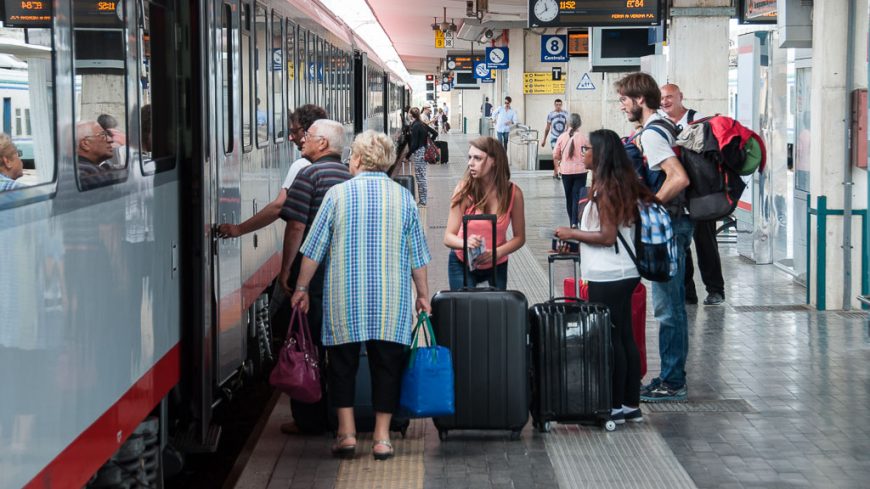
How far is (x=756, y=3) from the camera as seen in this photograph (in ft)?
48.1

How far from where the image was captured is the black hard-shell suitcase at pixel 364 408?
24.0ft

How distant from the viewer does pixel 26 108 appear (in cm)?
370

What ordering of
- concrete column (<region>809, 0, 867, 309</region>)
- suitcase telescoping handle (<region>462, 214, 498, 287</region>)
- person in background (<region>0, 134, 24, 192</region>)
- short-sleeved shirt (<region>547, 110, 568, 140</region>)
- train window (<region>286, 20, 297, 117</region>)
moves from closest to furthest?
person in background (<region>0, 134, 24, 192</region>)
suitcase telescoping handle (<region>462, 214, 498, 287</region>)
train window (<region>286, 20, 297, 117</region>)
concrete column (<region>809, 0, 867, 309</region>)
short-sleeved shirt (<region>547, 110, 568, 140</region>)

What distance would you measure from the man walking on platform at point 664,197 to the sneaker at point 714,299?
3968mm

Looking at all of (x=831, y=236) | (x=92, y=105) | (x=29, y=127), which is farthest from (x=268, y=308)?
(x=29, y=127)

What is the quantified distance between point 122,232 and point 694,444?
3.68 metres

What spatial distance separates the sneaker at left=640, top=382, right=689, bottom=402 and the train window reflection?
519cm

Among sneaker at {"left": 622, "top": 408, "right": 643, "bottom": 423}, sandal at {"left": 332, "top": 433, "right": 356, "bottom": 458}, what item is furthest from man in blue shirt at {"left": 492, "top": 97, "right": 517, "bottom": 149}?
sandal at {"left": 332, "top": 433, "right": 356, "bottom": 458}

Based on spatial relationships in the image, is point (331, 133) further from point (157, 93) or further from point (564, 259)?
point (157, 93)

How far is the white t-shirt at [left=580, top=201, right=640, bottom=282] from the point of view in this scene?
290 inches

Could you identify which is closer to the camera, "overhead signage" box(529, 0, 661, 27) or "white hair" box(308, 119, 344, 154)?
"white hair" box(308, 119, 344, 154)

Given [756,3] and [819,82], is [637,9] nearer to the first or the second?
[756,3]

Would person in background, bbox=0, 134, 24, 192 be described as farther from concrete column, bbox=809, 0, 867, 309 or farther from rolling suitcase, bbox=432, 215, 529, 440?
concrete column, bbox=809, 0, 867, 309

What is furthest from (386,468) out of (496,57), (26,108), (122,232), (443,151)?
(496,57)
